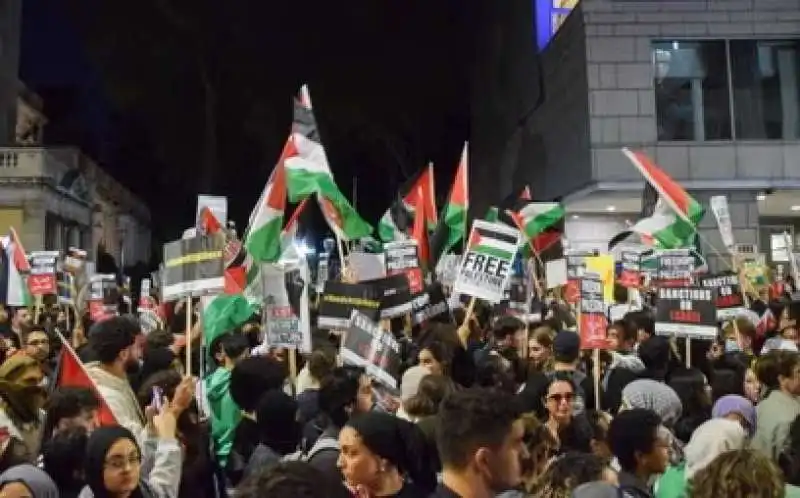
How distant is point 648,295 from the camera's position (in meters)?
14.5

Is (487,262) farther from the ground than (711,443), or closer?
farther from the ground

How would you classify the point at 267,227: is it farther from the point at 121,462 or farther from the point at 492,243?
the point at 121,462

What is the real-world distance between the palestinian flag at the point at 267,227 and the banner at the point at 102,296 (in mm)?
4404

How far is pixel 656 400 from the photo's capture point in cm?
531

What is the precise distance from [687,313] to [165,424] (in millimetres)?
5073

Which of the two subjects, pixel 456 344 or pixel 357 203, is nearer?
pixel 456 344

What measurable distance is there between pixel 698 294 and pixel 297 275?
400 cm

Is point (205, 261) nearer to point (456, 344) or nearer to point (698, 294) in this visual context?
point (456, 344)

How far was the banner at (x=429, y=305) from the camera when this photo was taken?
9.56m

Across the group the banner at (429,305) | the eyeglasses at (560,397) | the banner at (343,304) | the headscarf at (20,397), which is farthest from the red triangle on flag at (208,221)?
the eyeglasses at (560,397)

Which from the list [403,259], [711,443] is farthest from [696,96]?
[711,443]

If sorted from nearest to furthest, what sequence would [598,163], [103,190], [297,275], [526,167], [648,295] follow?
[297,275]
[648,295]
[598,163]
[526,167]
[103,190]

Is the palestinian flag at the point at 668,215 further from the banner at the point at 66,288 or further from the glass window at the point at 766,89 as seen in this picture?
the glass window at the point at 766,89

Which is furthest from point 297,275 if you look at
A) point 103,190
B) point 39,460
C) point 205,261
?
point 103,190
